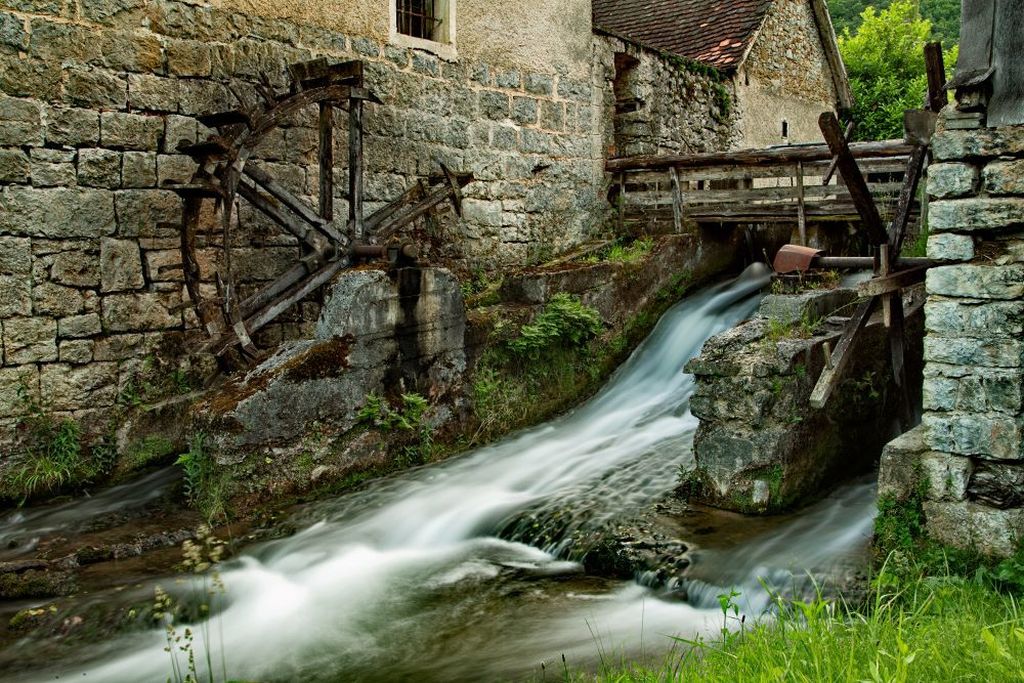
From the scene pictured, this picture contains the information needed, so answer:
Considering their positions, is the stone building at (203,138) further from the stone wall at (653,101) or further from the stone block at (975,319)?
the stone block at (975,319)

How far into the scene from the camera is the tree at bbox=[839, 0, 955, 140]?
16.9m

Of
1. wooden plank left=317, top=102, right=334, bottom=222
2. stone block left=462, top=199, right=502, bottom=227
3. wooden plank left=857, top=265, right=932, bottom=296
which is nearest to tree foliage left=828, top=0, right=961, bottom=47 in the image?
stone block left=462, top=199, right=502, bottom=227

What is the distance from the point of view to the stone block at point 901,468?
4777 millimetres

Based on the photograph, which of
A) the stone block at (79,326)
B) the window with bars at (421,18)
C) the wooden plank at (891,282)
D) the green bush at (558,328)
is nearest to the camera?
the wooden plank at (891,282)

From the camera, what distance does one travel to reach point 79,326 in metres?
6.79

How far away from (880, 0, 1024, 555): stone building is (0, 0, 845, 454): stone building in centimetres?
507

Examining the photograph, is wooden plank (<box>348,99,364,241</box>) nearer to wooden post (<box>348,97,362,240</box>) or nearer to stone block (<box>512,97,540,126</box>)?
wooden post (<box>348,97,362,240</box>)

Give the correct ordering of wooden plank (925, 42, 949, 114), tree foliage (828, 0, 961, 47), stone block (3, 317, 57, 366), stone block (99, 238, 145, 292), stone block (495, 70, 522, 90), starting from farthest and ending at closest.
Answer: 1. tree foliage (828, 0, 961, 47)
2. stone block (495, 70, 522, 90)
3. stone block (99, 238, 145, 292)
4. stone block (3, 317, 57, 366)
5. wooden plank (925, 42, 949, 114)

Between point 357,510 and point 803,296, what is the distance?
340cm

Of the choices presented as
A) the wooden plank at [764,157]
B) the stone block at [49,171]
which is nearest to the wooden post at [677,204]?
the wooden plank at [764,157]

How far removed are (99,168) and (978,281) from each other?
5.80 metres

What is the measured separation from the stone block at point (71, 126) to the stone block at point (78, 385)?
1611 mm

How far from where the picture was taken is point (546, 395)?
27.5ft

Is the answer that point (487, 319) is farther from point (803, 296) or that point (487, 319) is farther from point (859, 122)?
point (859, 122)
